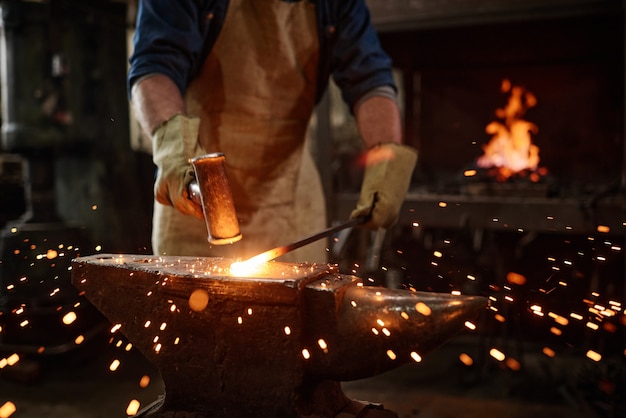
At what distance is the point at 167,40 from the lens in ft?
6.60

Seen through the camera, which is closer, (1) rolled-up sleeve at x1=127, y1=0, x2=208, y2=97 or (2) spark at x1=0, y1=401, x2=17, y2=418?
(1) rolled-up sleeve at x1=127, y1=0, x2=208, y2=97

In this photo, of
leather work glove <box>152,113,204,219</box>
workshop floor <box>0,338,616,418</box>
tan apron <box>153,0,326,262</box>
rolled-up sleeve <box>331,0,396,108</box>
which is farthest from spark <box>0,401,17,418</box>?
rolled-up sleeve <box>331,0,396,108</box>

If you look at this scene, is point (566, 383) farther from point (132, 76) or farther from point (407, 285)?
point (132, 76)

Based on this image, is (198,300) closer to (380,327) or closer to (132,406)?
(380,327)

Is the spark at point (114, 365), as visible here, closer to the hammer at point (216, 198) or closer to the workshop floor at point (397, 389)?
the workshop floor at point (397, 389)

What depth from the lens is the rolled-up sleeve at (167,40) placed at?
2.01 m

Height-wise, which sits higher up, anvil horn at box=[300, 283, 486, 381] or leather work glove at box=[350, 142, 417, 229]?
leather work glove at box=[350, 142, 417, 229]

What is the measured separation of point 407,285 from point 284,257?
8.41ft

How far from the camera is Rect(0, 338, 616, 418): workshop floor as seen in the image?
327 centimetres

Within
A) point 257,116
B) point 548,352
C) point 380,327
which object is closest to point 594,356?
point 548,352

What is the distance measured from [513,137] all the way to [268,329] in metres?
4.09

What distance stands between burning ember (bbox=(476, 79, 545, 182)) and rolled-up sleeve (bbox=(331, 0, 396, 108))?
246 cm

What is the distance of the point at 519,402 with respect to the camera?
3395 millimetres

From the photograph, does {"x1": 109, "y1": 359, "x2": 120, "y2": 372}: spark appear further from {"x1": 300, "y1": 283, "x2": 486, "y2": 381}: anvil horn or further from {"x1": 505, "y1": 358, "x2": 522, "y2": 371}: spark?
{"x1": 300, "y1": 283, "x2": 486, "y2": 381}: anvil horn
